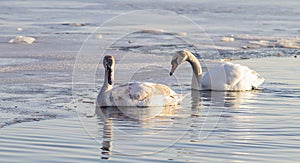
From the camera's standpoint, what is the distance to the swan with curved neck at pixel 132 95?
10.8m

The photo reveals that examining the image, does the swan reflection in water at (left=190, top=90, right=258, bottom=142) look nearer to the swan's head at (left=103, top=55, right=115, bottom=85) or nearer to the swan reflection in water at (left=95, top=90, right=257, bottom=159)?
the swan reflection in water at (left=95, top=90, right=257, bottom=159)

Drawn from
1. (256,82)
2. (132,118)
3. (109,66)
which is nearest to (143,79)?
(256,82)

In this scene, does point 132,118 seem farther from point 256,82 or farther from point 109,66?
point 256,82

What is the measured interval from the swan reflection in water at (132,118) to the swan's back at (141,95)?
0.08 meters

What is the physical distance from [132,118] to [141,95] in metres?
0.80

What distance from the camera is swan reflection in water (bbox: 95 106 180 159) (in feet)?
29.9

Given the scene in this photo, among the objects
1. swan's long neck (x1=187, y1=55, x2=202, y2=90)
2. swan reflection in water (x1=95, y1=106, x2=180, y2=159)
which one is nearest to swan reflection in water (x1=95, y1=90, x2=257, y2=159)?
swan reflection in water (x1=95, y1=106, x2=180, y2=159)

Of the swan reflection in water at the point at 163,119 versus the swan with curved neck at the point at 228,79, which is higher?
the swan with curved neck at the point at 228,79

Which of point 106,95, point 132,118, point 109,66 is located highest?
point 109,66

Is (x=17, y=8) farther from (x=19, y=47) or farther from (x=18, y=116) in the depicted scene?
(x=18, y=116)

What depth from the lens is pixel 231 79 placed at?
41.5 ft

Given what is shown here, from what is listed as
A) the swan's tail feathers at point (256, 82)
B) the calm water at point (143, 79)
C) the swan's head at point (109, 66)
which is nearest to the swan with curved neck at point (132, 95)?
the swan's head at point (109, 66)

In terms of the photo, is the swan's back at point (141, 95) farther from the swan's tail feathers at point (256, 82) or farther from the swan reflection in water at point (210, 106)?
the swan's tail feathers at point (256, 82)

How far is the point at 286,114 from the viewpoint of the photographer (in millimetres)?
10188
